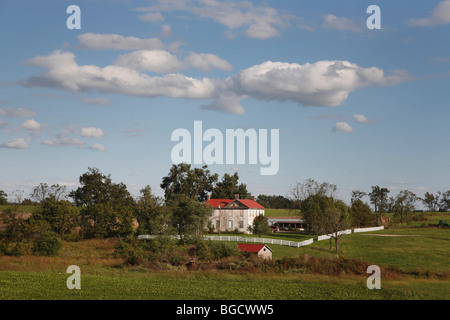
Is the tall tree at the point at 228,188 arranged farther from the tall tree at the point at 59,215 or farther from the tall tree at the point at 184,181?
the tall tree at the point at 59,215

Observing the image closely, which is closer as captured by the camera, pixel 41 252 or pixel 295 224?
pixel 41 252

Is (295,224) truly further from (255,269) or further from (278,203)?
(278,203)

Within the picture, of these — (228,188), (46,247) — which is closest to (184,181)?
(228,188)

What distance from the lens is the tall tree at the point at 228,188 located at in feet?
353

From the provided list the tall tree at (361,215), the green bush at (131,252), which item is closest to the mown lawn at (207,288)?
the green bush at (131,252)

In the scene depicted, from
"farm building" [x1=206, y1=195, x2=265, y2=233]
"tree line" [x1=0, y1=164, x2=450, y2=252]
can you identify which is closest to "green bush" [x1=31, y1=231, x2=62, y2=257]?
"tree line" [x1=0, y1=164, x2=450, y2=252]

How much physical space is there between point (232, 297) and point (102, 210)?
4813 centimetres

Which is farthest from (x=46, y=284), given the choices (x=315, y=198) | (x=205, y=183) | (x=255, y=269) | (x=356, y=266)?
(x=205, y=183)

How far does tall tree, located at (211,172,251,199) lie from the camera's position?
10750 cm

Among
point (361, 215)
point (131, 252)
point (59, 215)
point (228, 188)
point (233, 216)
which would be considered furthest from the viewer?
point (228, 188)

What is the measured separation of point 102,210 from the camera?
66562 mm

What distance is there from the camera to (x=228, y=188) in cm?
10912

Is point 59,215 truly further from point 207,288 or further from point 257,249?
point 207,288
